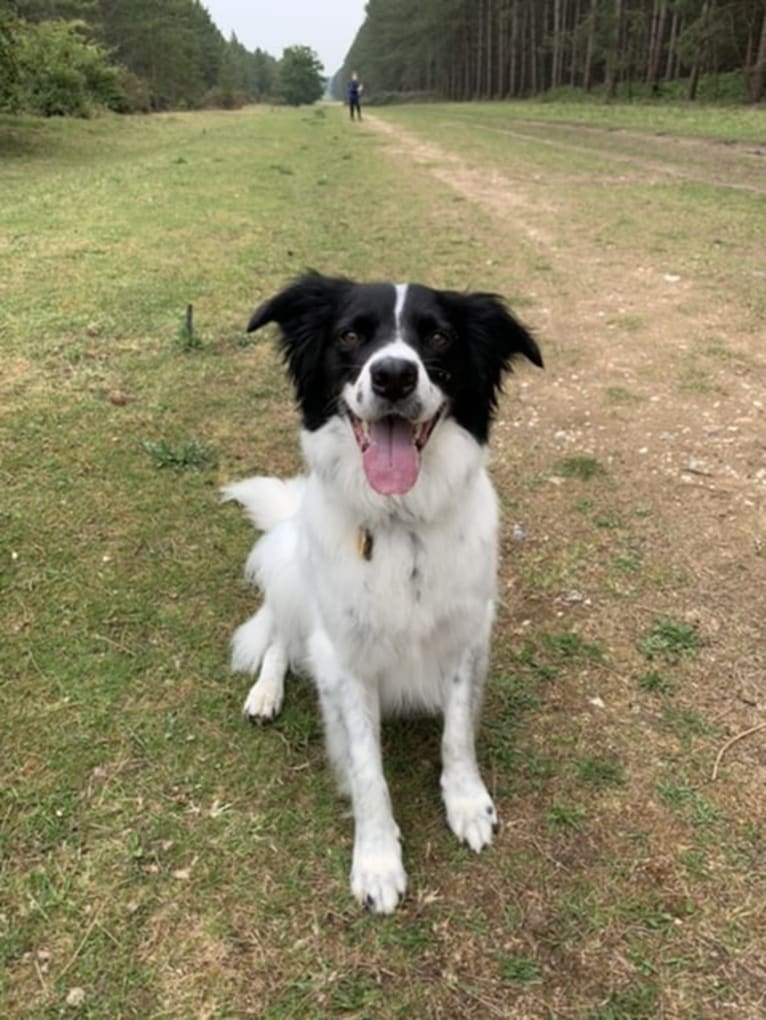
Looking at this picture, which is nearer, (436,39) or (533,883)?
(533,883)

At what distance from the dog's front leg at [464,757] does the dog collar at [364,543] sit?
1.57 ft

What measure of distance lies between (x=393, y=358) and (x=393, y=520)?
1.58 feet

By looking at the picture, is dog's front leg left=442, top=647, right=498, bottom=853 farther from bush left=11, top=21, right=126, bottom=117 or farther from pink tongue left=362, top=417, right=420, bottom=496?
bush left=11, top=21, right=126, bottom=117

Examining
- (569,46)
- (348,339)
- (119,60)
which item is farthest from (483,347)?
(119,60)

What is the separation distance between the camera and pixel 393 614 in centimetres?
227

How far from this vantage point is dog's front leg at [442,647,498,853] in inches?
94.8

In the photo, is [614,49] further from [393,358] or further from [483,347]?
[393,358]

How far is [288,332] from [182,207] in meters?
9.92

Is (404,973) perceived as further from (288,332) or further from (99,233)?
(99,233)

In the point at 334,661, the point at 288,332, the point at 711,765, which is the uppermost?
the point at 288,332

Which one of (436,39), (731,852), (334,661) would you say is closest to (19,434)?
(334,661)

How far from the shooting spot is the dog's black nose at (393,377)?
206cm

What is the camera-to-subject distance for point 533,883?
2.24 metres

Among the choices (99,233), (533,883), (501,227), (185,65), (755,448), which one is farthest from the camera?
(185,65)
